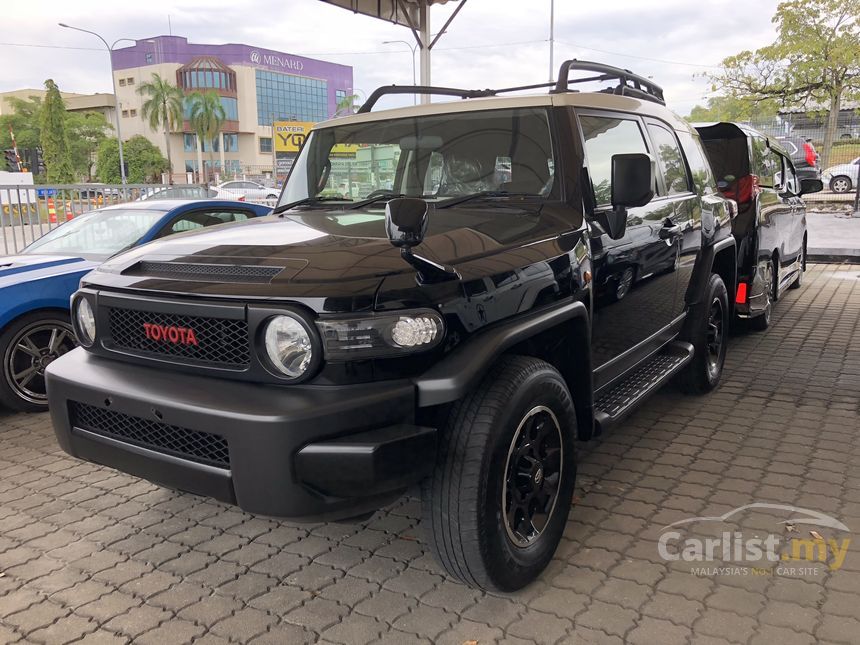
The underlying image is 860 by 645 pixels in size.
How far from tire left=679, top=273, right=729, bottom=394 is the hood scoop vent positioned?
340cm

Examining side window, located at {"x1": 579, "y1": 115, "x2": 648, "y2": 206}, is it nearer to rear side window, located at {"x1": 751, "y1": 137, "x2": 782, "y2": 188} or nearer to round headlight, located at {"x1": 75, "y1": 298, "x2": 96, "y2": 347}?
round headlight, located at {"x1": 75, "y1": 298, "x2": 96, "y2": 347}

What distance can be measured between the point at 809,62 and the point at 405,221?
1080 inches

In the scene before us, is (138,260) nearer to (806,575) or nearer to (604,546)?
(604,546)

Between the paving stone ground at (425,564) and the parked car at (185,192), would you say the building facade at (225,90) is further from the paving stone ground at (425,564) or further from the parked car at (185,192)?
the paving stone ground at (425,564)

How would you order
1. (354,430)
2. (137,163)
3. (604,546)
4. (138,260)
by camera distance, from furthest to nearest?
(137,163) < (604,546) < (138,260) < (354,430)

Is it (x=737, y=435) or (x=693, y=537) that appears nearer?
(x=693, y=537)

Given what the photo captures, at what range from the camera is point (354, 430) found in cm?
224

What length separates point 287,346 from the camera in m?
2.35

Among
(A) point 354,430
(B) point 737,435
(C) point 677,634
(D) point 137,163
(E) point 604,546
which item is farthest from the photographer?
(D) point 137,163

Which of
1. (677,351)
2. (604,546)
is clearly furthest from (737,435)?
(604,546)

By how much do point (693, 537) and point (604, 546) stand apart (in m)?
0.43

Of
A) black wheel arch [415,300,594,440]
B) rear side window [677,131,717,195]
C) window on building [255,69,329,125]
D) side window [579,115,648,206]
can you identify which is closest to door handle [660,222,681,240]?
side window [579,115,648,206]

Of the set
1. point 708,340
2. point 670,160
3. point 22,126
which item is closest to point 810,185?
point 708,340

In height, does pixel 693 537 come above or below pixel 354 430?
below
